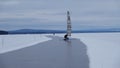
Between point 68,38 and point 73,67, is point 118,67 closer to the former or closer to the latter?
point 73,67

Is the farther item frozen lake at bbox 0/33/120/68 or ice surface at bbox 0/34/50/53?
ice surface at bbox 0/34/50/53

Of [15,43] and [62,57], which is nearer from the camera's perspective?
[62,57]

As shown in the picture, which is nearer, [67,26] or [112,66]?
[112,66]

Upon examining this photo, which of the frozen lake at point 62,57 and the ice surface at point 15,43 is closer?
the frozen lake at point 62,57

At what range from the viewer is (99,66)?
6668 millimetres

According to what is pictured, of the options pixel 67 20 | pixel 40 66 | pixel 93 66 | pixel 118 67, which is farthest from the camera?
pixel 67 20

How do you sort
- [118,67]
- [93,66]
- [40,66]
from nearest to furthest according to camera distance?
[118,67] < [93,66] < [40,66]

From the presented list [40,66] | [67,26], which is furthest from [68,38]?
[40,66]

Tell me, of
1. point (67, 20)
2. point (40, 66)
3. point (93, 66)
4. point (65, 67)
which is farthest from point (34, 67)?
point (67, 20)

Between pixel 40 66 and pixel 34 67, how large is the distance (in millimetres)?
230

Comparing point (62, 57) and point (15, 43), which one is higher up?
point (62, 57)

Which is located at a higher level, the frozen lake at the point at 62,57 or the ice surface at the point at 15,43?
the frozen lake at the point at 62,57

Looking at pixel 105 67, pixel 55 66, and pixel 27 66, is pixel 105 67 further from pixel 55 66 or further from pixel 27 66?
pixel 27 66

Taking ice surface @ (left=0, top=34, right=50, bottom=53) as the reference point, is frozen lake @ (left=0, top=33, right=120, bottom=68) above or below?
above
